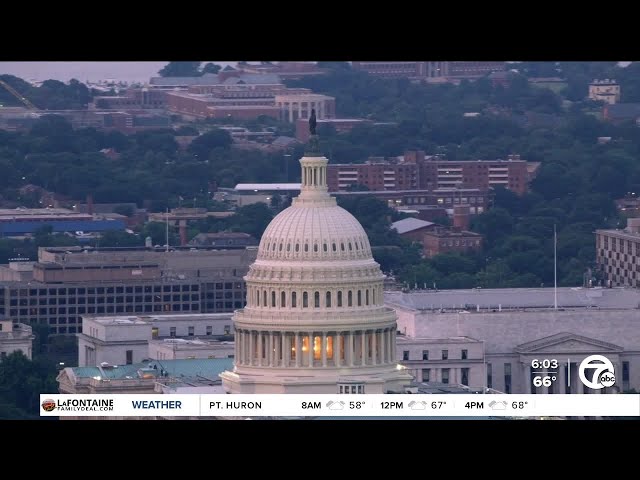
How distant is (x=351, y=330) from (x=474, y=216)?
54.5 m

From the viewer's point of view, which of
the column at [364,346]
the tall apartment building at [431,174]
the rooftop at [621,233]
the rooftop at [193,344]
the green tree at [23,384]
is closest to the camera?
the column at [364,346]

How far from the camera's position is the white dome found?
219 ft

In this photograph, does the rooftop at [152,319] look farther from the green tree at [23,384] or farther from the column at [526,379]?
the column at [526,379]

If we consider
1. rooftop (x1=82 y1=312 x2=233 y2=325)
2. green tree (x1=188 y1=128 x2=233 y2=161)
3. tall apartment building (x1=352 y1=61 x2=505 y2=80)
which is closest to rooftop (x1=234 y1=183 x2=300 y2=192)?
green tree (x1=188 y1=128 x2=233 y2=161)

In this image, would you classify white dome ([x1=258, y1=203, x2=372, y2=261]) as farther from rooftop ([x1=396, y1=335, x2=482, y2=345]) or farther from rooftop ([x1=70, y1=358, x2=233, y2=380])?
rooftop ([x1=396, y1=335, x2=482, y2=345])

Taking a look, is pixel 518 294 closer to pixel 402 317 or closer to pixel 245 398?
pixel 402 317

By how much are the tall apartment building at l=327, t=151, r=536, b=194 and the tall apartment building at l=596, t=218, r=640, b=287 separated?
90.3 ft

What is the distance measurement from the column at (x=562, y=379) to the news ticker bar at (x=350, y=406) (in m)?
20.0

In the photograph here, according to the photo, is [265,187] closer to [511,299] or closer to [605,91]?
[605,91]

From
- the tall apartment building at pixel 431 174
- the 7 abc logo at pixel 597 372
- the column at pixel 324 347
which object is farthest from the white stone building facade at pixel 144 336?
the tall apartment building at pixel 431 174

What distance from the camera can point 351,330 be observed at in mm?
65875

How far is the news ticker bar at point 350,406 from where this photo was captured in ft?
148

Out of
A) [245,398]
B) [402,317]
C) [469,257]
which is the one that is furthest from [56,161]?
[245,398]

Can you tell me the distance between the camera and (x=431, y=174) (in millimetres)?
137875
